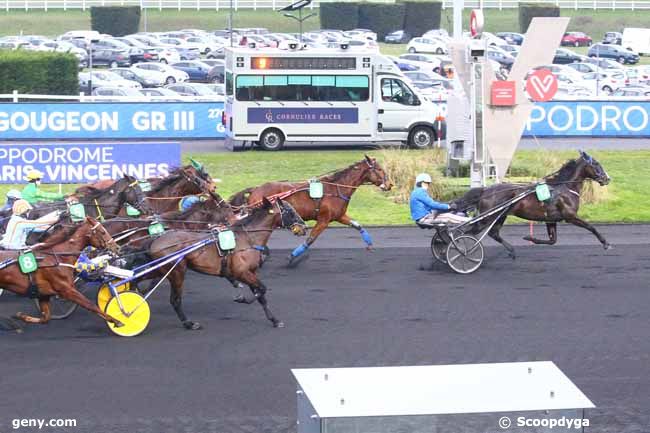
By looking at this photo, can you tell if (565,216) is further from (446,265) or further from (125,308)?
(125,308)

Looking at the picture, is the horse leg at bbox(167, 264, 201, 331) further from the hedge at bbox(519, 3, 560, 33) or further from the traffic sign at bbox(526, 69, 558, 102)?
the hedge at bbox(519, 3, 560, 33)

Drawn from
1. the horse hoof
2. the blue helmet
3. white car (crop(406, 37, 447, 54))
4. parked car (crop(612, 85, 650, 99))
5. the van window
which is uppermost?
white car (crop(406, 37, 447, 54))

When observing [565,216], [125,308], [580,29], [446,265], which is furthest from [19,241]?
[580,29]

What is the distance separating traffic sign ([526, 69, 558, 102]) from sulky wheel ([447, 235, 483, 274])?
8793 millimetres

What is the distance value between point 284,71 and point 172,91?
12336 millimetres

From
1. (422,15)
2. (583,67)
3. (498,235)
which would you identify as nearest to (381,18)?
(422,15)

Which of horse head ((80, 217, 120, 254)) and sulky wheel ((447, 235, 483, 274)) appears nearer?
horse head ((80, 217, 120, 254))

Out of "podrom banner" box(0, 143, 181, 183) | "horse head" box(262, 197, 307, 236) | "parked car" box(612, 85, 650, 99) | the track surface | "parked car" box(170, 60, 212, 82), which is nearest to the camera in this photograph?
the track surface

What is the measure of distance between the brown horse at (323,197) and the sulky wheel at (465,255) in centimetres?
149

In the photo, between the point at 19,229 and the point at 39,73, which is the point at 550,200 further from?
the point at 39,73

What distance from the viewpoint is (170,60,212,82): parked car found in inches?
2050

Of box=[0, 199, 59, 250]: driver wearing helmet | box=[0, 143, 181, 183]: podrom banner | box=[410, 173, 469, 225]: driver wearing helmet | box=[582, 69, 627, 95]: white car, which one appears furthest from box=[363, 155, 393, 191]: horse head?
box=[582, 69, 627, 95]: white car

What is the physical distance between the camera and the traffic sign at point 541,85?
24.6 meters

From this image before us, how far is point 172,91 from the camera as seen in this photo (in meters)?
41.6
